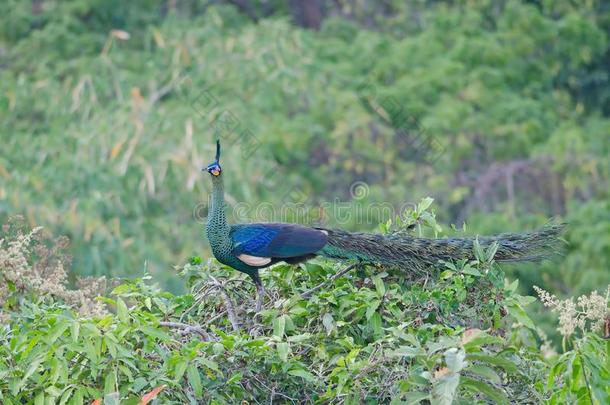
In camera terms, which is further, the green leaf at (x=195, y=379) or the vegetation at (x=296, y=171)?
the vegetation at (x=296, y=171)

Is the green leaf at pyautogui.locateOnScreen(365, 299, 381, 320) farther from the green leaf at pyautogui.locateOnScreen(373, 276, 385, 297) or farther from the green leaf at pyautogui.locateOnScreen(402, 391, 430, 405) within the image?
the green leaf at pyautogui.locateOnScreen(402, 391, 430, 405)

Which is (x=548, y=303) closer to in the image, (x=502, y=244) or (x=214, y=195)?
(x=502, y=244)

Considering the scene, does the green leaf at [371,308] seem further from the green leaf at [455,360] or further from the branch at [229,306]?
the green leaf at [455,360]

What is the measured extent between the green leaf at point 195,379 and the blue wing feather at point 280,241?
964 millimetres

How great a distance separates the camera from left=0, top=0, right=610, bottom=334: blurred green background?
32.6 ft

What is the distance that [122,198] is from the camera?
9.76 m

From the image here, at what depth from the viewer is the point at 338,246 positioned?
4656 mm

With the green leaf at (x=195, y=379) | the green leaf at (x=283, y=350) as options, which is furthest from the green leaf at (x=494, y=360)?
the green leaf at (x=195, y=379)

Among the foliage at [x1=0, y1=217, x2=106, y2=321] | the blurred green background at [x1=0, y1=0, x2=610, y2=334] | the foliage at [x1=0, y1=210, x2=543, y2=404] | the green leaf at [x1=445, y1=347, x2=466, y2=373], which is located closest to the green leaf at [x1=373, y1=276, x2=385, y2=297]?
the foliage at [x1=0, y1=210, x2=543, y2=404]

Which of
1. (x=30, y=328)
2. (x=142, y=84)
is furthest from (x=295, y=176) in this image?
(x=30, y=328)

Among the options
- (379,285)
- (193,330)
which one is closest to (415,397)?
(379,285)

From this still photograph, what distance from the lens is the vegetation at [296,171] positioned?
4.04 metres

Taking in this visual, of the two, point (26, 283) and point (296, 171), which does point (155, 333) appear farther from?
point (296, 171)

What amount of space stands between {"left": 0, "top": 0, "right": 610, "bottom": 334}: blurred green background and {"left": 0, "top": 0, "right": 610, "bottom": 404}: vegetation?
0.03m
